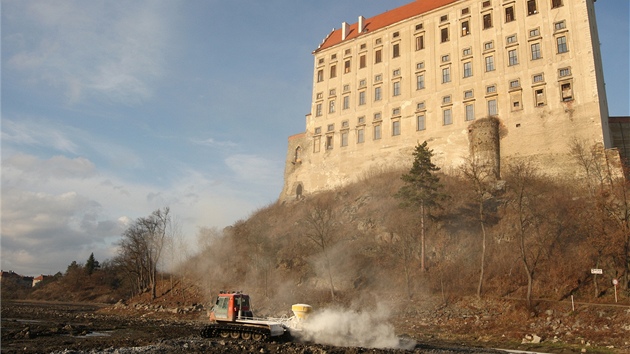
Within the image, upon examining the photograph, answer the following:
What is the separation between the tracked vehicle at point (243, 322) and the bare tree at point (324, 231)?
12.3 meters

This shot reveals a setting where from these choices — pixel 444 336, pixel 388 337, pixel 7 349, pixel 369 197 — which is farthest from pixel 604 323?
pixel 7 349

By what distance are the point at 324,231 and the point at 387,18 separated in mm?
34019

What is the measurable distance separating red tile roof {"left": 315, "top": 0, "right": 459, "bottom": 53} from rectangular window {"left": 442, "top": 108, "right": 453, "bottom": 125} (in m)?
13.9

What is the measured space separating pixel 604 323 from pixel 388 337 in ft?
39.4

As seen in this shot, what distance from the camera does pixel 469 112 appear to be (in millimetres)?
46250

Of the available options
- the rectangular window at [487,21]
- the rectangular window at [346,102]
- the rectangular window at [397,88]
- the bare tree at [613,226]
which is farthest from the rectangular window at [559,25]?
the rectangular window at [346,102]

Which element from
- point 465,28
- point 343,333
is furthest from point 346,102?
point 343,333

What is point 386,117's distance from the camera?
52.4 m

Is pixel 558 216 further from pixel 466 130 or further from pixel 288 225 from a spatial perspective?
pixel 288 225

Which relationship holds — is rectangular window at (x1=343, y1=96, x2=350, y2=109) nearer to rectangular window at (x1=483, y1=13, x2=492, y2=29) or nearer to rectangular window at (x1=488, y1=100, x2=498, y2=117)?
rectangular window at (x1=488, y1=100, x2=498, y2=117)

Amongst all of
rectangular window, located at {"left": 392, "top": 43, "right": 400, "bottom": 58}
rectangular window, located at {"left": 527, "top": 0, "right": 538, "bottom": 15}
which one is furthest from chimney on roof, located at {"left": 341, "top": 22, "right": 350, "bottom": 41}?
rectangular window, located at {"left": 527, "top": 0, "right": 538, "bottom": 15}

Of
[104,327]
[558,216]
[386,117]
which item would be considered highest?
[386,117]

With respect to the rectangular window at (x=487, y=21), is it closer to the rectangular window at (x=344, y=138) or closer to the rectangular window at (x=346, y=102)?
the rectangular window at (x=346, y=102)

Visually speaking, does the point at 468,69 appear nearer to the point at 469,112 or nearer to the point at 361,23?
the point at 469,112
